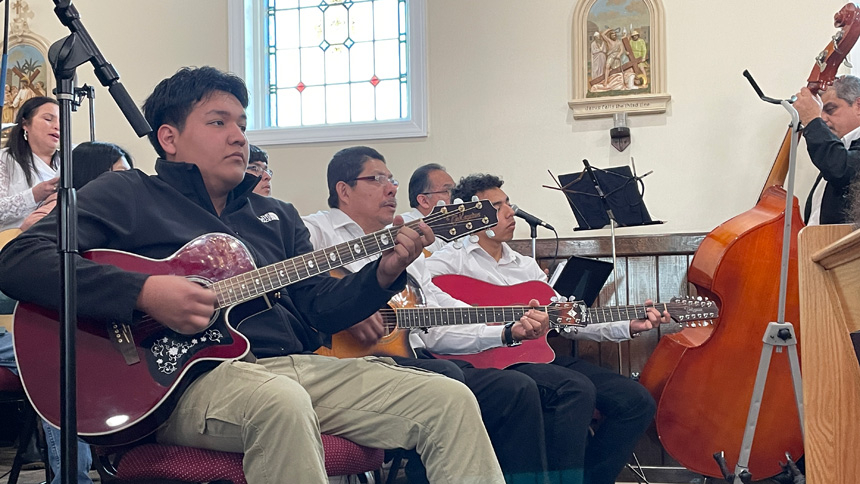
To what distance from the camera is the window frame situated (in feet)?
17.9

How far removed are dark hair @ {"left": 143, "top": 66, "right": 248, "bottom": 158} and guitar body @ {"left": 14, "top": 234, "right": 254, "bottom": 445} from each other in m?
0.62

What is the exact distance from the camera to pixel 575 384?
9.87ft

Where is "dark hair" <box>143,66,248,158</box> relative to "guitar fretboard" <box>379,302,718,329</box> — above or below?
above

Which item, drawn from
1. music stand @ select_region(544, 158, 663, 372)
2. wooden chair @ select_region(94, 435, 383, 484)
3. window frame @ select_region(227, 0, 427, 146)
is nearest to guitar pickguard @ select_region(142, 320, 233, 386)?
wooden chair @ select_region(94, 435, 383, 484)

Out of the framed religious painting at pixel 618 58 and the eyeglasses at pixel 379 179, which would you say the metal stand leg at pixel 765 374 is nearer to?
the eyeglasses at pixel 379 179

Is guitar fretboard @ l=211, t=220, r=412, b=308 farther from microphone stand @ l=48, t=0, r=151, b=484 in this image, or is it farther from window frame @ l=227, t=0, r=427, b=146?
window frame @ l=227, t=0, r=427, b=146

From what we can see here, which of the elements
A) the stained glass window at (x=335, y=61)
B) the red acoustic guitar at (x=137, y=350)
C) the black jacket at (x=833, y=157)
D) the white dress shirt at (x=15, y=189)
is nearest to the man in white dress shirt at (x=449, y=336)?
the red acoustic guitar at (x=137, y=350)

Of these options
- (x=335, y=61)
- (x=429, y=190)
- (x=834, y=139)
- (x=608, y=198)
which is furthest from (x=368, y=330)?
(x=335, y=61)

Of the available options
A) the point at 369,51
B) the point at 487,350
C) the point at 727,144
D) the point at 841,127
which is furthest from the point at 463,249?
the point at 369,51

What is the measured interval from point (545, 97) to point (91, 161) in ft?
9.61

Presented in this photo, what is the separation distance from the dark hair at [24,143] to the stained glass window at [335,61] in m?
2.02

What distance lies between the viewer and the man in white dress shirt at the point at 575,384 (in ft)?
9.78

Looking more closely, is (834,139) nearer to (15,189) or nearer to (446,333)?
(446,333)

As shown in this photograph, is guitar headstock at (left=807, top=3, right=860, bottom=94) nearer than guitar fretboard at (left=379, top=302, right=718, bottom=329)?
No
